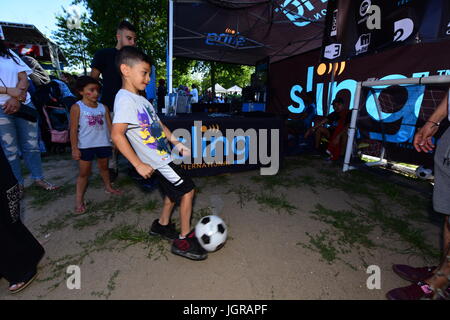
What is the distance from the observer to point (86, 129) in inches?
97.7

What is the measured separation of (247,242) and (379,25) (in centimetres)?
485

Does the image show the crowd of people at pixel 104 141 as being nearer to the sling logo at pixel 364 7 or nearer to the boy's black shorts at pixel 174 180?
the boy's black shorts at pixel 174 180

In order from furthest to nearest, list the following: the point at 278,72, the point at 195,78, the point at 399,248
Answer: the point at 195,78, the point at 278,72, the point at 399,248

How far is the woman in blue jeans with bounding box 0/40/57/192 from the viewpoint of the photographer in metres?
2.22

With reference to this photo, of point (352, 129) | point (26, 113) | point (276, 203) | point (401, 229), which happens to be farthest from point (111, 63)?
point (352, 129)

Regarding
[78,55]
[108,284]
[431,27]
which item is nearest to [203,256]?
[108,284]

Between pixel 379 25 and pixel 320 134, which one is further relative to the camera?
pixel 320 134

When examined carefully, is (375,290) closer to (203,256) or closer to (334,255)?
(334,255)

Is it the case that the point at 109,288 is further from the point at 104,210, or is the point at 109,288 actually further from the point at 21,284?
the point at 104,210

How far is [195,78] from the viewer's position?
42688mm

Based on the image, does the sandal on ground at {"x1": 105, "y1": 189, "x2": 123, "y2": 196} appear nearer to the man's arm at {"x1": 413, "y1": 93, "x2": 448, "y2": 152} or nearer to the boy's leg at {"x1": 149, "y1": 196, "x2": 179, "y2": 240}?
the boy's leg at {"x1": 149, "y1": 196, "x2": 179, "y2": 240}

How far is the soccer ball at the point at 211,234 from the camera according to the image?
1.86 metres

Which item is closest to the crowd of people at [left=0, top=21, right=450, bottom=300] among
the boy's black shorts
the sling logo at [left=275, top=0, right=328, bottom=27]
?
the boy's black shorts

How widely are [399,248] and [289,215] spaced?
1.13 m
